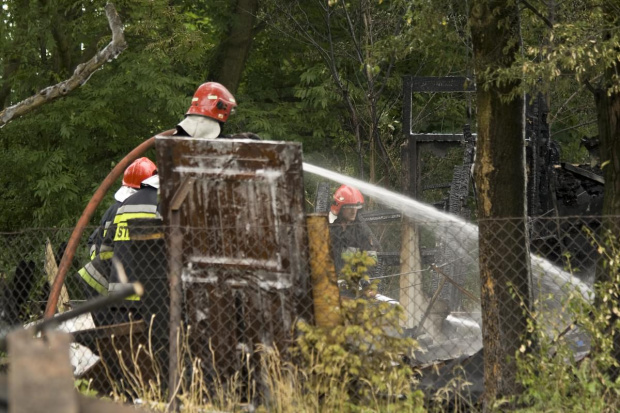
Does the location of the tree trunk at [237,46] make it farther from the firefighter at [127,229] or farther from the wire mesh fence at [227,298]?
the wire mesh fence at [227,298]

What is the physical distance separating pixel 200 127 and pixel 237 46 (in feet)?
36.4

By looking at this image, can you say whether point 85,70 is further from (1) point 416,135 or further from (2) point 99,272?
(2) point 99,272

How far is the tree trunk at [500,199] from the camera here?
6434 mm

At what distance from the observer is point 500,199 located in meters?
6.70

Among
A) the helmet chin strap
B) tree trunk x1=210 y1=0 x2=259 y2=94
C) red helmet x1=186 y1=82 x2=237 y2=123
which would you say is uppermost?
tree trunk x1=210 y1=0 x2=259 y2=94

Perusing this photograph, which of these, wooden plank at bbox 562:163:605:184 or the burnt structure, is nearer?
the burnt structure

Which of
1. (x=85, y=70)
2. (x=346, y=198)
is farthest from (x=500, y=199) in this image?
(x=85, y=70)

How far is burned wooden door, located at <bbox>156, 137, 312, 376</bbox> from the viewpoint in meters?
6.03

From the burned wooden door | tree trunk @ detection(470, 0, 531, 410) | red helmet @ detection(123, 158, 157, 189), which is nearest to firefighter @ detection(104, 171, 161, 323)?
the burned wooden door

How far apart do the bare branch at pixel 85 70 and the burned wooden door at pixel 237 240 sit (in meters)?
5.13

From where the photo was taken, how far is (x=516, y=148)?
671 cm

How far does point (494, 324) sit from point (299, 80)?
13.9 meters

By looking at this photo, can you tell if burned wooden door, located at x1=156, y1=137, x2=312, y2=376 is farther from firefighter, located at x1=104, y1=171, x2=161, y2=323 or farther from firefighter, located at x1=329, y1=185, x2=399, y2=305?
firefighter, located at x1=329, y1=185, x2=399, y2=305

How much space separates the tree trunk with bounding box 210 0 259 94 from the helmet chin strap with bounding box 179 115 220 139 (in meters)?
10.7
